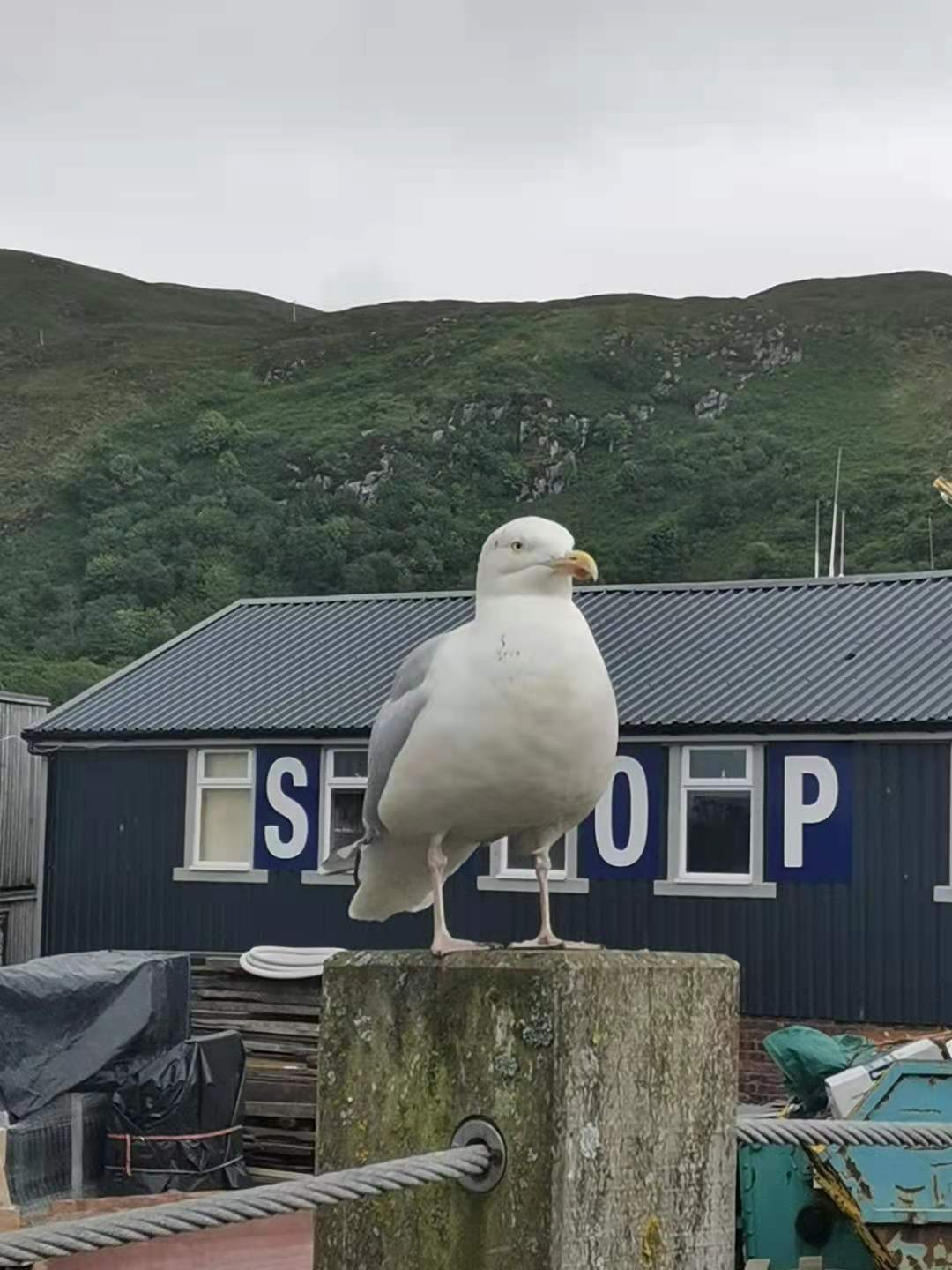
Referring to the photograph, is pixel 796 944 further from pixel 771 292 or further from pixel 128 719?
Result: pixel 771 292

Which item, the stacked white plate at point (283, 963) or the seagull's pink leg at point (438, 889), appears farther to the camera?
the stacked white plate at point (283, 963)

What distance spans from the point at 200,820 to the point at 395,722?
70.7 ft

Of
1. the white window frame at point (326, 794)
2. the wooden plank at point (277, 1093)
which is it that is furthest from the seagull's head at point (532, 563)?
the white window frame at point (326, 794)

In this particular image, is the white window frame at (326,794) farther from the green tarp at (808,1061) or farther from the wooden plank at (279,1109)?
the green tarp at (808,1061)

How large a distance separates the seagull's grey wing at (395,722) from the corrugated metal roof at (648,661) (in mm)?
16403

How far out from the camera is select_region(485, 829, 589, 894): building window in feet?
77.6

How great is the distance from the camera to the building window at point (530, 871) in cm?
2364

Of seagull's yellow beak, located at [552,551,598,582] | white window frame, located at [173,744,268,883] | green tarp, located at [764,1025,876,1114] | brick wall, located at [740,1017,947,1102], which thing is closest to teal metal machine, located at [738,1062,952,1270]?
green tarp, located at [764,1025,876,1114]

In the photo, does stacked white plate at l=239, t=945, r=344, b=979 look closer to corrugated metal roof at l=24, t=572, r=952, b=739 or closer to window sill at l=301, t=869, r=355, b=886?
window sill at l=301, t=869, r=355, b=886

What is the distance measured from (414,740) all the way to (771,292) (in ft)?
543

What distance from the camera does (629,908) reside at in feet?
76.4

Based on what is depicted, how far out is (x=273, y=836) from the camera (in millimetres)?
25641

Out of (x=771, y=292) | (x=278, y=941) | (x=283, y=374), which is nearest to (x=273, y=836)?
(x=278, y=941)

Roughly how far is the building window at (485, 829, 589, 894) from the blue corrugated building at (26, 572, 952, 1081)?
0.11 ft
